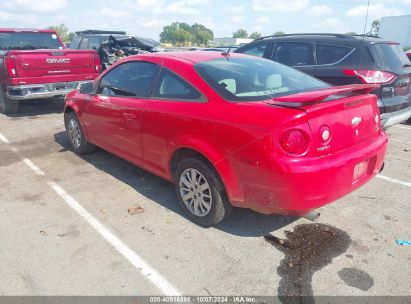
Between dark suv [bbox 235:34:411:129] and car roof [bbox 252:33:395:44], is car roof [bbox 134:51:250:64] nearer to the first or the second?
dark suv [bbox 235:34:411:129]

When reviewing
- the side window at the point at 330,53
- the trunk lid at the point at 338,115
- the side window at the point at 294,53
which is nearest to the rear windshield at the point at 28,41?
the side window at the point at 294,53

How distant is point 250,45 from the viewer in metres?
7.53

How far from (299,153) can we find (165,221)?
157cm

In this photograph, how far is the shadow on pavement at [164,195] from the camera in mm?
3564

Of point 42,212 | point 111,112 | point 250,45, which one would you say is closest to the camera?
point 42,212

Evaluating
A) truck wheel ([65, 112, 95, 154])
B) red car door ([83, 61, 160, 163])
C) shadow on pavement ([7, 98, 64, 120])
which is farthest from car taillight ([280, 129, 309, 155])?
shadow on pavement ([7, 98, 64, 120])

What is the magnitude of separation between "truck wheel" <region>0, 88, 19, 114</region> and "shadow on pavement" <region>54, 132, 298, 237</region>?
323cm

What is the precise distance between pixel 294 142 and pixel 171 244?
4.61 ft

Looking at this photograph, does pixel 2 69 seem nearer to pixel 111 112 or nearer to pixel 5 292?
pixel 111 112

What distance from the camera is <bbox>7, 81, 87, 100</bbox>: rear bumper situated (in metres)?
7.95

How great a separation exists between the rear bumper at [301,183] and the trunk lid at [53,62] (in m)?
6.65

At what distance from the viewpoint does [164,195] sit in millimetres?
4293

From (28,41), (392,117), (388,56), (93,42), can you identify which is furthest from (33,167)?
(93,42)

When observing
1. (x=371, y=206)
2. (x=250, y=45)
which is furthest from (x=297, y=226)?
(x=250, y=45)
